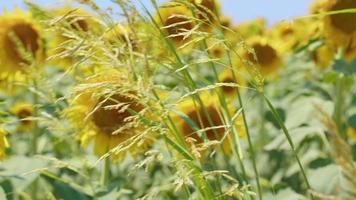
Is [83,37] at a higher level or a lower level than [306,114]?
higher

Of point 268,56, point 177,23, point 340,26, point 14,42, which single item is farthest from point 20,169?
point 268,56

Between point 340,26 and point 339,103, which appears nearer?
point 339,103

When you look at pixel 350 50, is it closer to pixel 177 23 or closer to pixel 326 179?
pixel 326 179

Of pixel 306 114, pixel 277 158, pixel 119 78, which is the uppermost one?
pixel 119 78

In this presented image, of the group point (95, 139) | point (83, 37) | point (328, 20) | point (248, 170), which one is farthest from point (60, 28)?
point (328, 20)

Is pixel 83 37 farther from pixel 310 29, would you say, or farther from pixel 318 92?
pixel 318 92

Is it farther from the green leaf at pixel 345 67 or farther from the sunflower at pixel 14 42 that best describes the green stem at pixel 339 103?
the sunflower at pixel 14 42

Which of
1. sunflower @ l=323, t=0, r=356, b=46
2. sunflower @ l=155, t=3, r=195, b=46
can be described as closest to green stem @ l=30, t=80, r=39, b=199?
sunflower @ l=155, t=3, r=195, b=46
